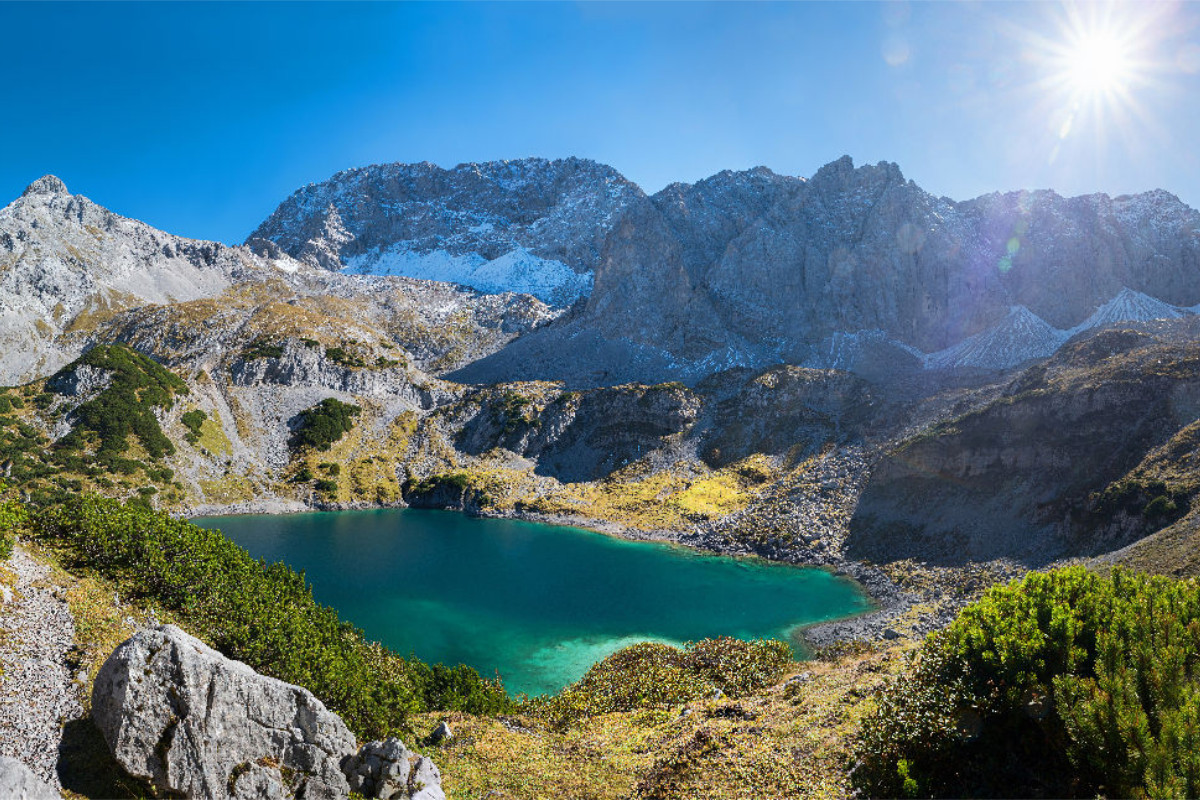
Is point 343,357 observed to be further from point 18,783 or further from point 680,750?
point 18,783

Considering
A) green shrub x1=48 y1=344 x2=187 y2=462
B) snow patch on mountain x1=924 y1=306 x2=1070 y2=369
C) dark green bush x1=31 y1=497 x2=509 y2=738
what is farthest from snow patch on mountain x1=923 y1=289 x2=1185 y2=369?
green shrub x1=48 y1=344 x2=187 y2=462

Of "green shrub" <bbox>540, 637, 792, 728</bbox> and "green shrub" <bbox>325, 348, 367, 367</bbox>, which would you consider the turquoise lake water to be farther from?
"green shrub" <bbox>325, 348, 367, 367</bbox>

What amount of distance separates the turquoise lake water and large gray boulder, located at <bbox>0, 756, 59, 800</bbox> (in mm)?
37087

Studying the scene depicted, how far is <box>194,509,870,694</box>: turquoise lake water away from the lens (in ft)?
177

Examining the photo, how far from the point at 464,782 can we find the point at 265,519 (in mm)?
103649

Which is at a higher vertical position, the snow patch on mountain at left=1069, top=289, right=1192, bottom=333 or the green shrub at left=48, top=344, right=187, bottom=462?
the snow patch on mountain at left=1069, top=289, right=1192, bottom=333

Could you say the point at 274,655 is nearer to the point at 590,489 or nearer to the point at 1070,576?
the point at 1070,576

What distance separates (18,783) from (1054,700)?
77.7 ft

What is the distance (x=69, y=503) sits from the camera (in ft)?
82.7

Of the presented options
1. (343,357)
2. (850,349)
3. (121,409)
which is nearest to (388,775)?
(121,409)

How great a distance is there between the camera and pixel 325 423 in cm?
13938

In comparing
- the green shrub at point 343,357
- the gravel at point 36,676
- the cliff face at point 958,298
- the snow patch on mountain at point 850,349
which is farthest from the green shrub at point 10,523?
the snow patch on mountain at point 850,349

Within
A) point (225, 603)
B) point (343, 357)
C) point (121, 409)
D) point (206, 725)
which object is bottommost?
point (206, 725)

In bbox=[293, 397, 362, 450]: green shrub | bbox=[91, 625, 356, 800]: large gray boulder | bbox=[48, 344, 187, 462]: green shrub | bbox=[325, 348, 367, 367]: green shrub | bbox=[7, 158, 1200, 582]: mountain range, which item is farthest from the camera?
bbox=[325, 348, 367, 367]: green shrub
